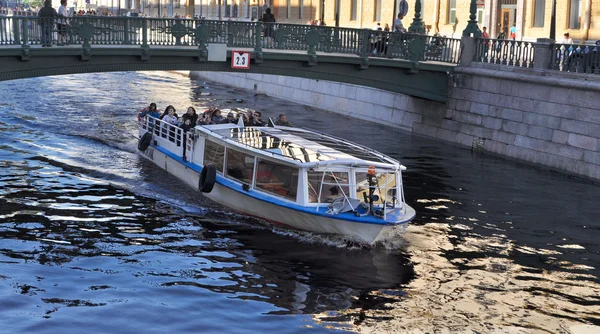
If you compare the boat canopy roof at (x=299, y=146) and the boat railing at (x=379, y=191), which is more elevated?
the boat canopy roof at (x=299, y=146)

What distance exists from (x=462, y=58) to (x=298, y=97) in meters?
13.6

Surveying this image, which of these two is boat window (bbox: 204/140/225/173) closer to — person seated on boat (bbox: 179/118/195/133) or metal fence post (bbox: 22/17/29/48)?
person seated on boat (bbox: 179/118/195/133)

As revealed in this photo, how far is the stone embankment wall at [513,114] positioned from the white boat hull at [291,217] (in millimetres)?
9237

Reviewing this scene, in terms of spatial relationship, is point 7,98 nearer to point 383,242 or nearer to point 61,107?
point 61,107

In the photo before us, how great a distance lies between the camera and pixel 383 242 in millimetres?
21156

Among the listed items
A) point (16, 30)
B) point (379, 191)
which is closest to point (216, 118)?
point (16, 30)

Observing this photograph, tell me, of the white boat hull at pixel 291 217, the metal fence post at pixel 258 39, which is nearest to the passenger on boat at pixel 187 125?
the white boat hull at pixel 291 217

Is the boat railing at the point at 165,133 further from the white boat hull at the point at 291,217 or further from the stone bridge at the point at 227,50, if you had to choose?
the stone bridge at the point at 227,50

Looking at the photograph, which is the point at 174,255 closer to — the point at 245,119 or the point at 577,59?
the point at 245,119

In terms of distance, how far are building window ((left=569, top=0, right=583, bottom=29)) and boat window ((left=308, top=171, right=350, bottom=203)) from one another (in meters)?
23.5

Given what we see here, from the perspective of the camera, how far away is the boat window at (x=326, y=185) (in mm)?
21172

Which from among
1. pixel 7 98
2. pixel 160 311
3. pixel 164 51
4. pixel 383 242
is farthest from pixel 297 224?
pixel 7 98

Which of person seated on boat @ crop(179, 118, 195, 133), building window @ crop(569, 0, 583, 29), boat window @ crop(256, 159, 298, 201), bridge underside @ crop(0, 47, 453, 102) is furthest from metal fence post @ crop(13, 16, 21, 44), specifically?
building window @ crop(569, 0, 583, 29)

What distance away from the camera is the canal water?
16.2 meters
